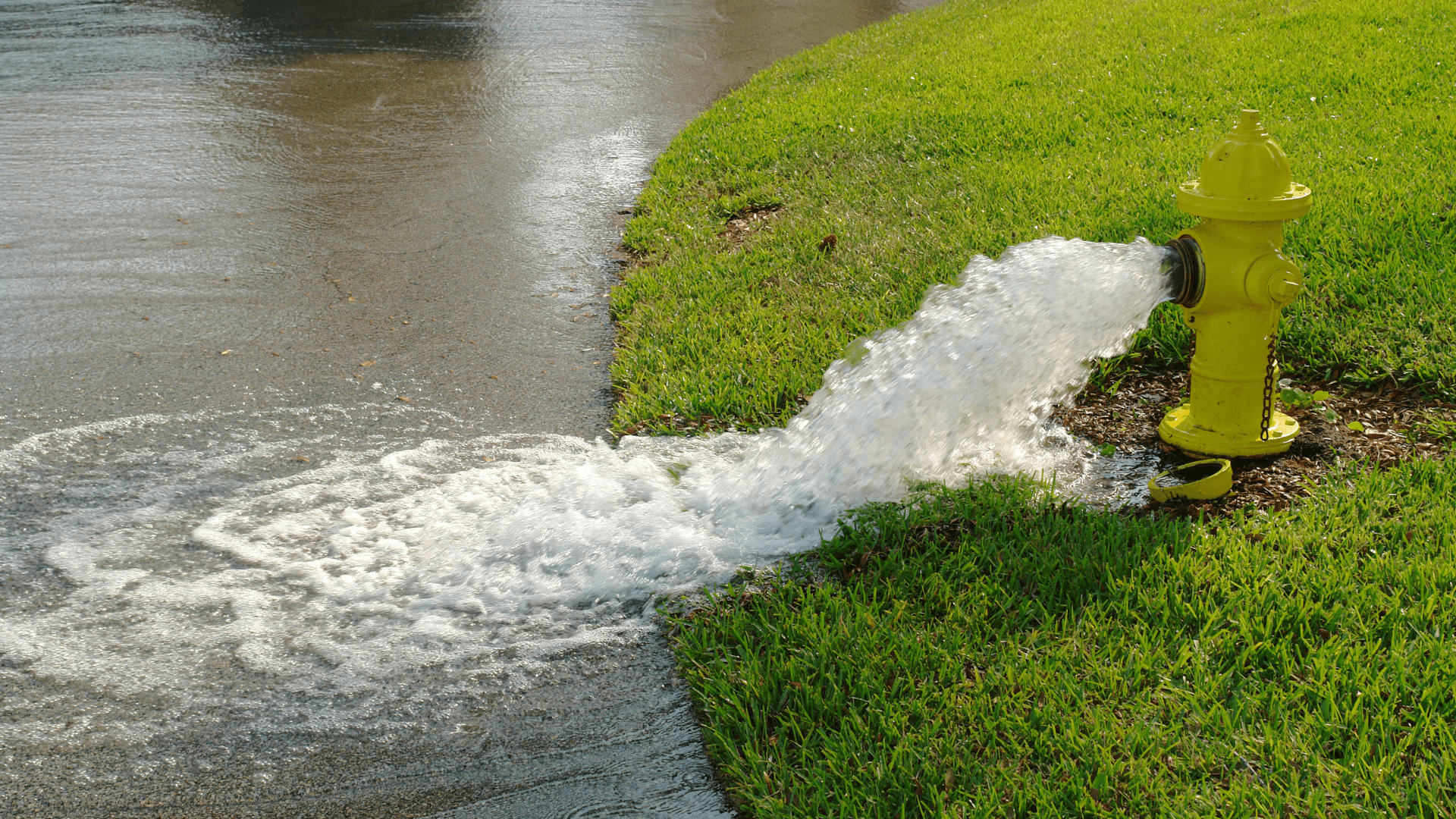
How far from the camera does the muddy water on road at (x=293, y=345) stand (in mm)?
2209

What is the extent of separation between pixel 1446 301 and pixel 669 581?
2867mm

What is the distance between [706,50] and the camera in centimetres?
1149

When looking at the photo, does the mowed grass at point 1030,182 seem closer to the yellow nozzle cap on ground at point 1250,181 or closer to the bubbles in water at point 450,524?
the bubbles in water at point 450,524

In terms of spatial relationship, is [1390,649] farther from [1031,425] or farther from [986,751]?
[1031,425]

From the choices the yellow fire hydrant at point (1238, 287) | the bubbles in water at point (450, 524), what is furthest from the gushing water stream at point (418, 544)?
the yellow fire hydrant at point (1238, 287)

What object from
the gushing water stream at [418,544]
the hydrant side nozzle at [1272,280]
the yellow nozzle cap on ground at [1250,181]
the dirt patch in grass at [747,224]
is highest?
the yellow nozzle cap on ground at [1250,181]

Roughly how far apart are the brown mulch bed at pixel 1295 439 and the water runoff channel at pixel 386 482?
0.62 feet

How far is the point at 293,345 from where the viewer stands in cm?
446

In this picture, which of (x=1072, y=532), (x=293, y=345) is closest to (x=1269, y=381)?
(x=1072, y=532)

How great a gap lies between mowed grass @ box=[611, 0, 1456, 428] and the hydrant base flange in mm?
577

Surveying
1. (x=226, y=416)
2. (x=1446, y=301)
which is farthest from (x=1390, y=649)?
(x=226, y=416)

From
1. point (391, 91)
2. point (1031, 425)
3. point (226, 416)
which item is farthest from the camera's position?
point (391, 91)

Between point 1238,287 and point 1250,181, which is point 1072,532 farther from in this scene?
point 1250,181

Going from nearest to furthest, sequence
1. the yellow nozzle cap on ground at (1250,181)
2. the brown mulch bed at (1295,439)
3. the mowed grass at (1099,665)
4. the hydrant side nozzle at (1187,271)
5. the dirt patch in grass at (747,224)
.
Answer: the mowed grass at (1099,665), the yellow nozzle cap on ground at (1250,181), the hydrant side nozzle at (1187,271), the brown mulch bed at (1295,439), the dirt patch in grass at (747,224)
